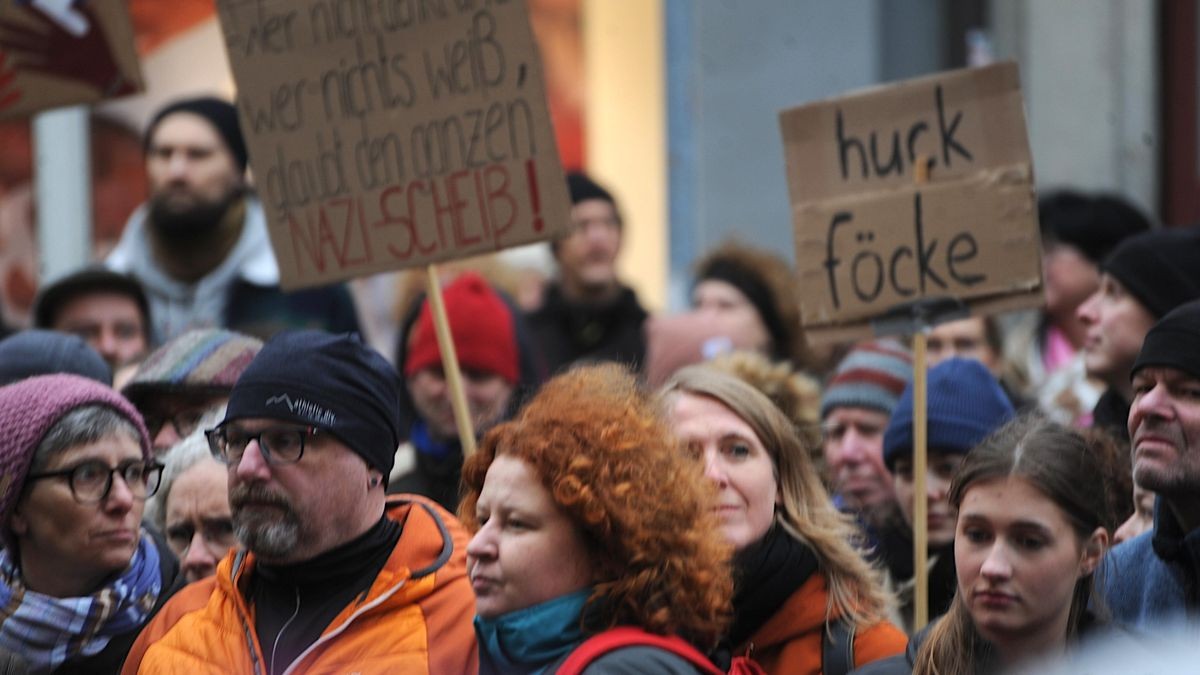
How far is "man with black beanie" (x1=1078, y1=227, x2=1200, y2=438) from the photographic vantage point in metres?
5.20

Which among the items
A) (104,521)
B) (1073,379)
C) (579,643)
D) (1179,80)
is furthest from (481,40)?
(1179,80)

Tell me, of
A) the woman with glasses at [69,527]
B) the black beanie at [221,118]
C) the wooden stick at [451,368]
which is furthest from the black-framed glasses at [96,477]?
the black beanie at [221,118]

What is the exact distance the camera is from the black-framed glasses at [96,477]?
4.20 m

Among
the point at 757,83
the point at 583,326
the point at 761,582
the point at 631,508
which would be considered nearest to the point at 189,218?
the point at 583,326

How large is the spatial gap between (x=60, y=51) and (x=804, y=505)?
3072mm

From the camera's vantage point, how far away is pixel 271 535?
3.94 m

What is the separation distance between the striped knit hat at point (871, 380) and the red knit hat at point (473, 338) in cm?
104

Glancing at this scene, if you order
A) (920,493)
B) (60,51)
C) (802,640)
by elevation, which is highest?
(60,51)

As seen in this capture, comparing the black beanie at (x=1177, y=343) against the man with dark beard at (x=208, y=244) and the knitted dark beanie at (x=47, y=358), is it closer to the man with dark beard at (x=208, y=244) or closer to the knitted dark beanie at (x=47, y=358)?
the knitted dark beanie at (x=47, y=358)

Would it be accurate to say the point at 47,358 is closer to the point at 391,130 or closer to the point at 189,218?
the point at 391,130

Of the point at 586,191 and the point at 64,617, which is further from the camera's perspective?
the point at 586,191

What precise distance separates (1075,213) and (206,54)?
5.02 meters

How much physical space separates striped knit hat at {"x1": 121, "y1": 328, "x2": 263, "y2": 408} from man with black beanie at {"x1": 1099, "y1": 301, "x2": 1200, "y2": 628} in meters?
2.26

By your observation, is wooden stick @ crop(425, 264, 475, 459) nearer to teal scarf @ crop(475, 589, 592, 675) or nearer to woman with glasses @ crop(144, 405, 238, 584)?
woman with glasses @ crop(144, 405, 238, 584)
